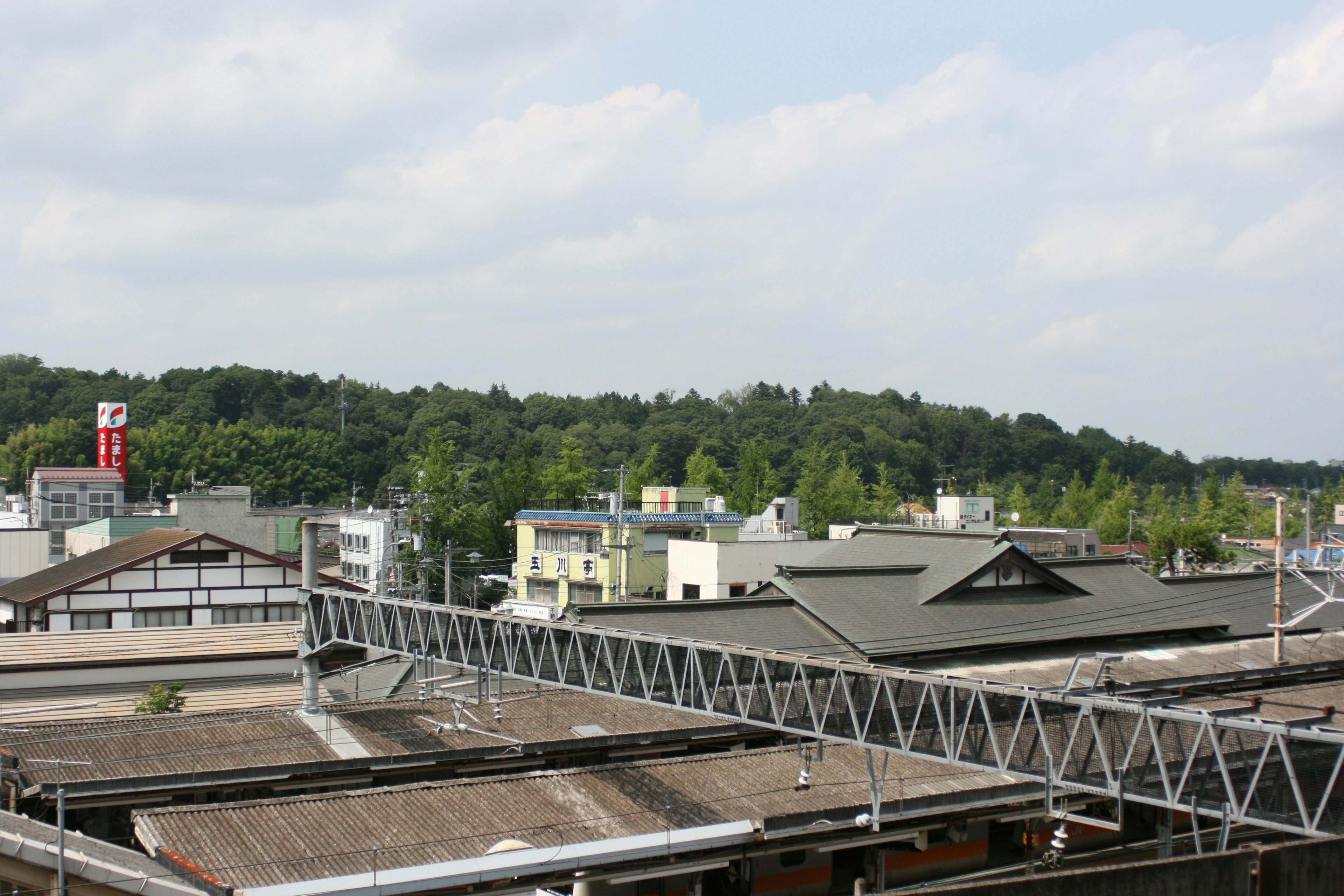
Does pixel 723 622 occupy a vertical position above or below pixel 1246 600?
above

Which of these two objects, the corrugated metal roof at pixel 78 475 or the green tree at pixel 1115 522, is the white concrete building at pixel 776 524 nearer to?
the green tree at pixel 1115 522

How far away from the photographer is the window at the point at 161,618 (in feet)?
94.2

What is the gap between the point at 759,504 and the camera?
77312 millimetres

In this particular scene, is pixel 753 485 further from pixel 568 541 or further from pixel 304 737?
pixel 304 737

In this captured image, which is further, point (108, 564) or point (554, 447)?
point (554, 447)

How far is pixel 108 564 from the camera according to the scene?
28750mm

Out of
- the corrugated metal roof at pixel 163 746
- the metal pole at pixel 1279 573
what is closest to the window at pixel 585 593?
the corrugated metal roof at pixel 163 746

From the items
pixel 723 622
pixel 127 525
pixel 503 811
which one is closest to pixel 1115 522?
pixel 723 622

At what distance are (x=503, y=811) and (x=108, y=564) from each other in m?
18.3

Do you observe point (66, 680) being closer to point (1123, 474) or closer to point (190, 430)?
point (190, 430)

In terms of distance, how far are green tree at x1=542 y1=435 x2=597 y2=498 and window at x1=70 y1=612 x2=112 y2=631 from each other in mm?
36493

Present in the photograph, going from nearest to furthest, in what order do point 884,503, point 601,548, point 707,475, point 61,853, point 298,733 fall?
1. point 61,853
2. point 298,733
3. point 601,548
4. point 707,475
5. point 884,503

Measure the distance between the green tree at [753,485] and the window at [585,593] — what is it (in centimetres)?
2796

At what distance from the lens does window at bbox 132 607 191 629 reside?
28703 millimetres
